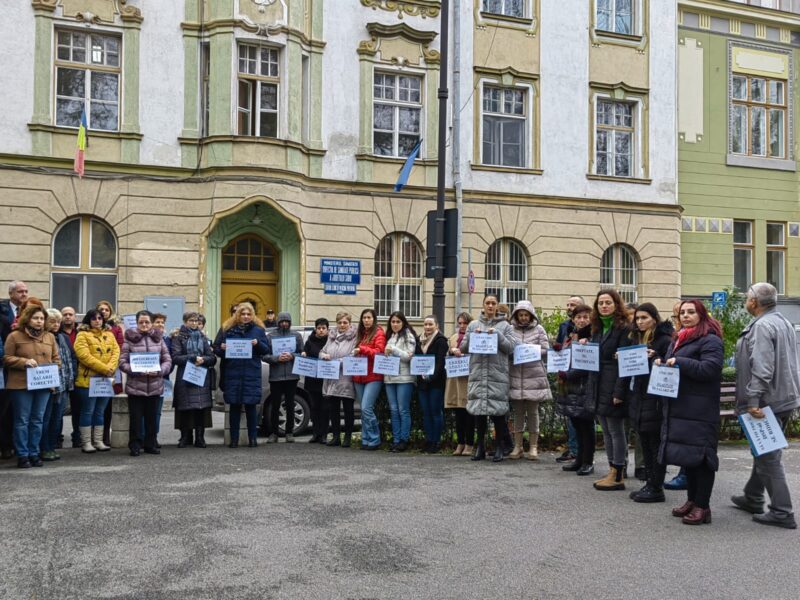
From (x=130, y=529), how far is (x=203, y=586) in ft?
5.54

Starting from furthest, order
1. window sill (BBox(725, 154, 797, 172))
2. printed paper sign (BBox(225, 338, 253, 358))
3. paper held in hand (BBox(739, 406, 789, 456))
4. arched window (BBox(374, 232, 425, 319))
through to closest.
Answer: window sill (BBox(725, 154, 797, 172)), arched window (BBox(374, 232, 425, 319)), printed paper sign (BBox(225, 338, 253, 358)), paper held in hand (BBox(739, 406, 789, 456))

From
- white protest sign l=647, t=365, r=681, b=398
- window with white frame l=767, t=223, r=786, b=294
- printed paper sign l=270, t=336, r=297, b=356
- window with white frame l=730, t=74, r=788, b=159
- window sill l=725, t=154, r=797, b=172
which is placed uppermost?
window with white frame l=730, t=74, r=788, b=159

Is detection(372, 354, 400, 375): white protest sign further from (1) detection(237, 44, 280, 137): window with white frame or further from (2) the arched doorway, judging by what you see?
(1) detection(237, 44, 280, 137): window with white frame

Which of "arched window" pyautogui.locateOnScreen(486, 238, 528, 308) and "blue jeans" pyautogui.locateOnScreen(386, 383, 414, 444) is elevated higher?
"arched window" pyautogui.locateOnScreen(486, 238, 528, 308)

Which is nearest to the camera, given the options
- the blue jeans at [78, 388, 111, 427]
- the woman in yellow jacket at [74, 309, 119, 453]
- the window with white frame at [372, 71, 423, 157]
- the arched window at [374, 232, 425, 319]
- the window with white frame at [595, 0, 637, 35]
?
the woman in yellow jacket at [74, 309, 119, 453]

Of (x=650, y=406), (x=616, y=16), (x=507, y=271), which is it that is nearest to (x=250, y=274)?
(x=507, y=271)

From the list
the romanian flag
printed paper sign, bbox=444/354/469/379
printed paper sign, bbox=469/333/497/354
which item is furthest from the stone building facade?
printed paper sign, bbox=469/333/497/354

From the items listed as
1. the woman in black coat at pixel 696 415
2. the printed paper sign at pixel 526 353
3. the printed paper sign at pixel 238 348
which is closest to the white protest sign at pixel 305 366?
the printed paper sign at pixel 238 348

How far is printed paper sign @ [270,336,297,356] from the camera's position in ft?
41.5

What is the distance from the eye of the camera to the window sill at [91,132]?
19.3m

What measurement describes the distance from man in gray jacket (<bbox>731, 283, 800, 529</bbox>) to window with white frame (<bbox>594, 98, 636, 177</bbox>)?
1755cm

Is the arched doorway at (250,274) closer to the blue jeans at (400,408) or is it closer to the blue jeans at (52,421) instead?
the blue jeans at (400,408)

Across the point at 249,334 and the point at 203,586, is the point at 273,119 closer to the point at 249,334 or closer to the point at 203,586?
the point at 249,334

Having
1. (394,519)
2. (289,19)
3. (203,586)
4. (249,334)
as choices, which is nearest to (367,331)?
(249,334)
